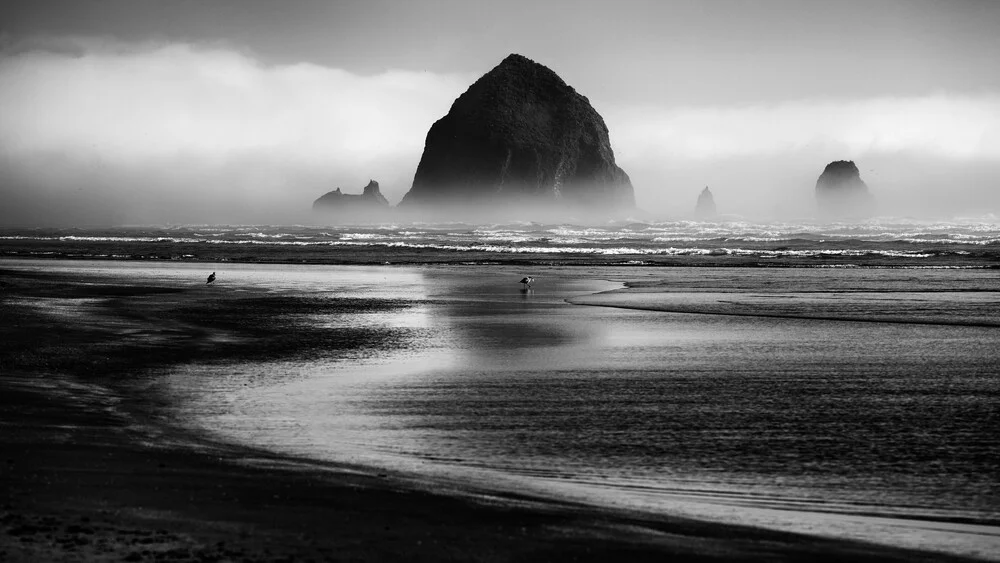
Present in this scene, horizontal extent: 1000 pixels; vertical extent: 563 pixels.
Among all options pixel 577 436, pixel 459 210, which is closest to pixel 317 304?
pixel 577 436

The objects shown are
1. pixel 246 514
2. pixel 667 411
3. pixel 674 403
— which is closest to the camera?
pixel 246 514

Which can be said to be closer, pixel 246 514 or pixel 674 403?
pixel 246 514

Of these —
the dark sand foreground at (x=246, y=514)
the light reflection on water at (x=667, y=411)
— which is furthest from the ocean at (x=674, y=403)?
the dark sand foreground at (x=246, y=514)

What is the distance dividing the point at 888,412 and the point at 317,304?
798 inches

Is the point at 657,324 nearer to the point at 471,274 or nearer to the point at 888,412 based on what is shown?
the point at 888,412

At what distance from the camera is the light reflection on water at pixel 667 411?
8844mm

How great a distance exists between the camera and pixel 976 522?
25.0 feet

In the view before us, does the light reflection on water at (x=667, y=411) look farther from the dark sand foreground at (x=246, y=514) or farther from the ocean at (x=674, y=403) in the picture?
the dark sand foreground at (x=246, y=514)

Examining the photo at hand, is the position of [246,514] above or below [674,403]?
above

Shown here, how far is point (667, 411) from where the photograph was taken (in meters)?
12.2

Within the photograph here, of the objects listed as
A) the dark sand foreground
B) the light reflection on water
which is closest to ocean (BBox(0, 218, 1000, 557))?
the light reflection on water

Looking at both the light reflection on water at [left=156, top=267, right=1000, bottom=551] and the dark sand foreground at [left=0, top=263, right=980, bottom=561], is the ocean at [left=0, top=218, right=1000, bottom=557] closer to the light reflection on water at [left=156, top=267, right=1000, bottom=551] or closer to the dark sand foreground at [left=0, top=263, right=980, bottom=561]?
the light reflection on water at [left=156, top=267, right=1000, bottom=551]

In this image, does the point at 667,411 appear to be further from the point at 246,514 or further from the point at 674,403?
the point at 246,514

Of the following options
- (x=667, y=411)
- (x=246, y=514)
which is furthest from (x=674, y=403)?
(x=246, y=514)
